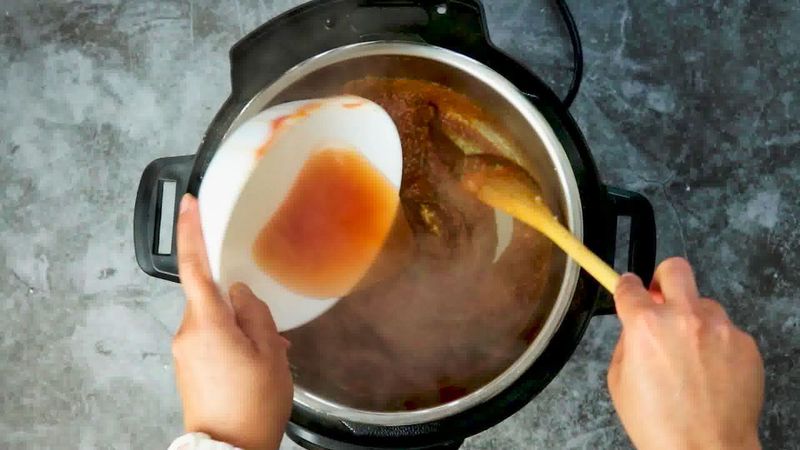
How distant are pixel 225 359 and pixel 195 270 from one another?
0.23ft

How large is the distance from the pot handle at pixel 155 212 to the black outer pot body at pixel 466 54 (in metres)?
0.05

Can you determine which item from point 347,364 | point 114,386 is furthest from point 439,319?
point 114,386

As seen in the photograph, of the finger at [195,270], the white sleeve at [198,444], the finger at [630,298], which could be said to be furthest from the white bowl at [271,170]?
the finger at [630,298]

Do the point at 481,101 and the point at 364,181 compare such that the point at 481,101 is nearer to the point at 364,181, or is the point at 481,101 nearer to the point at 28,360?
the point at 364,181

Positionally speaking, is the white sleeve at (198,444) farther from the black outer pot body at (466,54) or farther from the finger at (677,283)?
the finger at (677,283)

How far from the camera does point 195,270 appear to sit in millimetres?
533

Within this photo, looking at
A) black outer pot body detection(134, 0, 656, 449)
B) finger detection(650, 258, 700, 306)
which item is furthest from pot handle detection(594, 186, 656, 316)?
finger detection(650, 258, 700, 306)

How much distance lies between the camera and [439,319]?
2.28ft

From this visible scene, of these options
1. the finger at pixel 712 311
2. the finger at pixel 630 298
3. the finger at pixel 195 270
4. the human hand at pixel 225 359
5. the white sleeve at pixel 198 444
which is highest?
the finger at pixel 630 298

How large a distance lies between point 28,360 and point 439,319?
472 mm

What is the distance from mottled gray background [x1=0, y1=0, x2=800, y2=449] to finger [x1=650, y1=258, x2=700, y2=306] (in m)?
0.27

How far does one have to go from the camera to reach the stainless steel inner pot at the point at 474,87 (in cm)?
61

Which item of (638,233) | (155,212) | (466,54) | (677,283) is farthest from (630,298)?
(155,212)

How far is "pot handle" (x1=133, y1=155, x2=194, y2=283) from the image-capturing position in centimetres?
63
